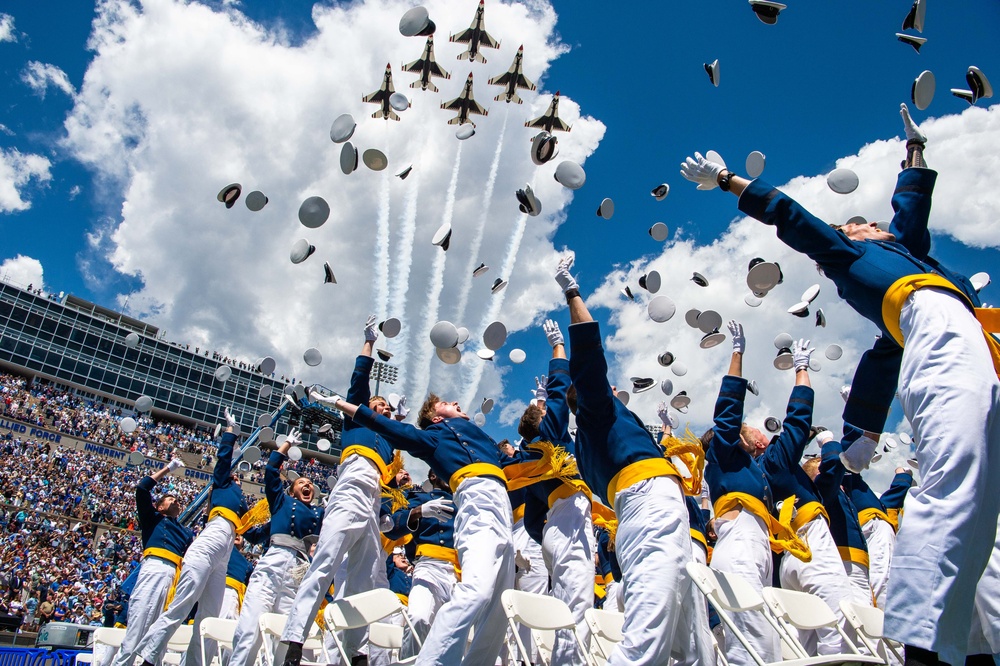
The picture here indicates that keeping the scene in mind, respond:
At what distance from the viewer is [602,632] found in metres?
4.75

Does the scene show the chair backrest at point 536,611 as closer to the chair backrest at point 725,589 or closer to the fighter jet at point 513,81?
the chair backrest at point 725,589

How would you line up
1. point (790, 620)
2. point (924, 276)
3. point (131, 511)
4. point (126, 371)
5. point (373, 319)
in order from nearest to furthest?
point (924, 276) → point (790, 620) → point (373, 319) → point (131, 511) → point (126, 371)

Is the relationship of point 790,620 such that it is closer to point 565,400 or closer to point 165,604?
point 565,400

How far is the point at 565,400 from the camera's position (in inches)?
215

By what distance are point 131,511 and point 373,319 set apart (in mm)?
34002

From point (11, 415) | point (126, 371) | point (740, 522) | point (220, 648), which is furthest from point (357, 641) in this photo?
point (126, 371)

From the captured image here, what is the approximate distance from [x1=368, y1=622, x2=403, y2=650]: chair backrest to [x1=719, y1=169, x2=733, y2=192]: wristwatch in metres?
4.97

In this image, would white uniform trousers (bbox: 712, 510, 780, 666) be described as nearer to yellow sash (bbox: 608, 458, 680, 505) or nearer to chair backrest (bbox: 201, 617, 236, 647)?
yellow sash (bbox: 608, 458, 680, 505)

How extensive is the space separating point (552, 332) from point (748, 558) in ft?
8.72

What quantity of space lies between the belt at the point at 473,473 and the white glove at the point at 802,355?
3.43 m

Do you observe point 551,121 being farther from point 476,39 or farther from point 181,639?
point 181,639

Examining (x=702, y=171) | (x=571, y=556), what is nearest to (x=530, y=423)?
(x=571, y=556)

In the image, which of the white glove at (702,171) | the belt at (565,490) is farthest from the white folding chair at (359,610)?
the white glove at (702,171)

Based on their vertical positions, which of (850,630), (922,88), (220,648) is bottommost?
(220,648)
